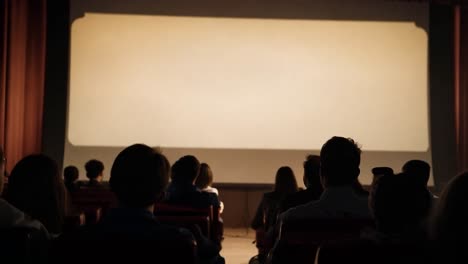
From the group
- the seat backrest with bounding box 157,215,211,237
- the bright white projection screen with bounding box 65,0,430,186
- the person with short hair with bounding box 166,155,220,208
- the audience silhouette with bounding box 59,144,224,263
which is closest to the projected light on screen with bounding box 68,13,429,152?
the bright white projection screen with bounding box 65,0,430,186

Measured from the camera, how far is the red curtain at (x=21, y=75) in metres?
8.20

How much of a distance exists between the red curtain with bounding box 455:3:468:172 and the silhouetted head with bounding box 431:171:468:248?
7.55 metres

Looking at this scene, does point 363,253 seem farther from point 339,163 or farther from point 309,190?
point 309,190

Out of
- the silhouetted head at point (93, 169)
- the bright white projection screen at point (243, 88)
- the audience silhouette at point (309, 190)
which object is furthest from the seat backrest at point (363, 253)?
the bright white projection screen at point (243, 88)

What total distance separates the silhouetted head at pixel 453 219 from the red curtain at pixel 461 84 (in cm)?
755

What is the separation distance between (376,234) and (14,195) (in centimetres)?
151

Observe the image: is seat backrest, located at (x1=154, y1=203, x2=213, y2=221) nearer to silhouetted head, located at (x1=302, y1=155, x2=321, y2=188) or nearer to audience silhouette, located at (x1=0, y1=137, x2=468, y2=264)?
audience silhouette, located at (x1=0, y1=137, x2=468, y2=264)

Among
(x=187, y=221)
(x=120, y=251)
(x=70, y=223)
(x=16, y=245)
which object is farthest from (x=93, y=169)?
(x=120, y=251)

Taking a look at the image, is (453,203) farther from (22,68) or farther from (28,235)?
(22,68)

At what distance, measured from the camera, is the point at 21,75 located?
27.5 feet

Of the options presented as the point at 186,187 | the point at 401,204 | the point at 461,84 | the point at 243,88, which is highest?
the point at 461,84

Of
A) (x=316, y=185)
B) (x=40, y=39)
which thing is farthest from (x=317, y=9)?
(x=316, y=185)

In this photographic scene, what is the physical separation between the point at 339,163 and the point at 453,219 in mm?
1698

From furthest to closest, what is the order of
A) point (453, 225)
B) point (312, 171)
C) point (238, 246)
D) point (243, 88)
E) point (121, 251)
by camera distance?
point (243, 88)
point (238, 246)
point (312, 171)
point (121, 251)
point (453, 225)
